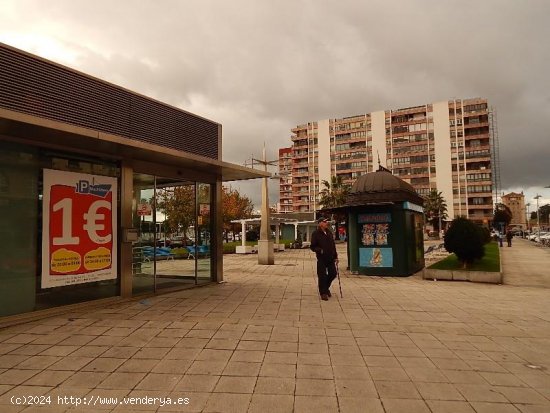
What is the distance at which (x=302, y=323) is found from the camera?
6602mm

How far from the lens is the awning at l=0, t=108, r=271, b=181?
569 cm

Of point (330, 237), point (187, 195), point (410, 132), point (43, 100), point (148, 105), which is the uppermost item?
point (410, 132)

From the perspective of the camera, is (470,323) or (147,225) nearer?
(470,323)

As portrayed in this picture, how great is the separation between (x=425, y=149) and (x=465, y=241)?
263 ft

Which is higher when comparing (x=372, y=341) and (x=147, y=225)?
(x=147, y=225)

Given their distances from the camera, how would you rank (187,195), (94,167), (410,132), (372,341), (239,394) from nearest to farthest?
(239,394), (372,341), (94,167), (187,195), (410,132)

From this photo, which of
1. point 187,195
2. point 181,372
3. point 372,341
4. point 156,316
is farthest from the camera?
point 187,195

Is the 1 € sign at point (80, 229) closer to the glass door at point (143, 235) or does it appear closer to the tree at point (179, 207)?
the glass door at point (143, 235)

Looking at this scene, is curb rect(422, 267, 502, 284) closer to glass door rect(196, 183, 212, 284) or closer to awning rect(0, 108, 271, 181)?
awning rect(0, 108, 271, 181)

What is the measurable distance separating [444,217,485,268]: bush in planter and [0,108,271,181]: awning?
777 centimetres

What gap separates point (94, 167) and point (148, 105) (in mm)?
2212

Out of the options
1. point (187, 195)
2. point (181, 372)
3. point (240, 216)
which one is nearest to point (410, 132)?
point (240, 216)

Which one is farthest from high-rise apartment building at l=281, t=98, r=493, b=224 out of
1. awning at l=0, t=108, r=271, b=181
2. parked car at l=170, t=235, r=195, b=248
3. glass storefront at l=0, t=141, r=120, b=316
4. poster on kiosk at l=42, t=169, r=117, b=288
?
glass storefront at l=0, t=141, r=120, b=316

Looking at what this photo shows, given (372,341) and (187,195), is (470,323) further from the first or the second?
(187,195)
